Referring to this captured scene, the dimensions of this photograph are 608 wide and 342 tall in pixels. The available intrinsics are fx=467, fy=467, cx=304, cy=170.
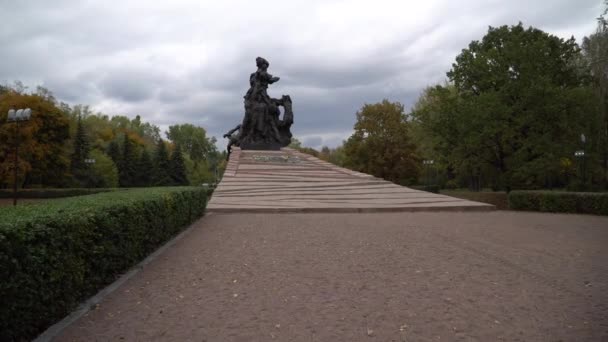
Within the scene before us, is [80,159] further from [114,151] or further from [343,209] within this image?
[343,209]

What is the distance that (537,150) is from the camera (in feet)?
65.6

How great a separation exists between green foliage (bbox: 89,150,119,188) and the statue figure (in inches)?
742

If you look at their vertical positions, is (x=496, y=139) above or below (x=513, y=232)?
above

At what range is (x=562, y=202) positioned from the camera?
600 inches

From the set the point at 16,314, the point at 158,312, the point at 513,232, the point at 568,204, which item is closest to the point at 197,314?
the point at 158,312

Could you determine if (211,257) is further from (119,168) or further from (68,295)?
(119,168)

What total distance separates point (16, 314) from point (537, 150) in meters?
20.6

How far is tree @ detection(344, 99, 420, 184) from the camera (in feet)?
116

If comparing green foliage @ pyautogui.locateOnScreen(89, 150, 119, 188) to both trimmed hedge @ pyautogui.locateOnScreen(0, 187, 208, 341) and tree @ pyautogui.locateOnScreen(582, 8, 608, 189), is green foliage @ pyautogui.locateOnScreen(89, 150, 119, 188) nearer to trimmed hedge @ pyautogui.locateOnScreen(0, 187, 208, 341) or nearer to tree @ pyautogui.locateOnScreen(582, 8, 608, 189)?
tree @ pyautogui.locateOnScreen(582, 8, 608, 189)

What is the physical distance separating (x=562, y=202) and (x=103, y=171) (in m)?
37.8

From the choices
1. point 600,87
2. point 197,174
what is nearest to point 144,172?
point 197,174

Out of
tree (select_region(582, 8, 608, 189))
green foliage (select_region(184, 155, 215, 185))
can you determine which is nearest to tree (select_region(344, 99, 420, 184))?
tree (select_region(582, 8, 608, 189))

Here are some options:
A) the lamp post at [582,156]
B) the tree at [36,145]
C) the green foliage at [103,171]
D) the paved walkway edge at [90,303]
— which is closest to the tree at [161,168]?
the green foliage at [103,171]

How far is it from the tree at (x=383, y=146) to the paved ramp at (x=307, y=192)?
12.3m
